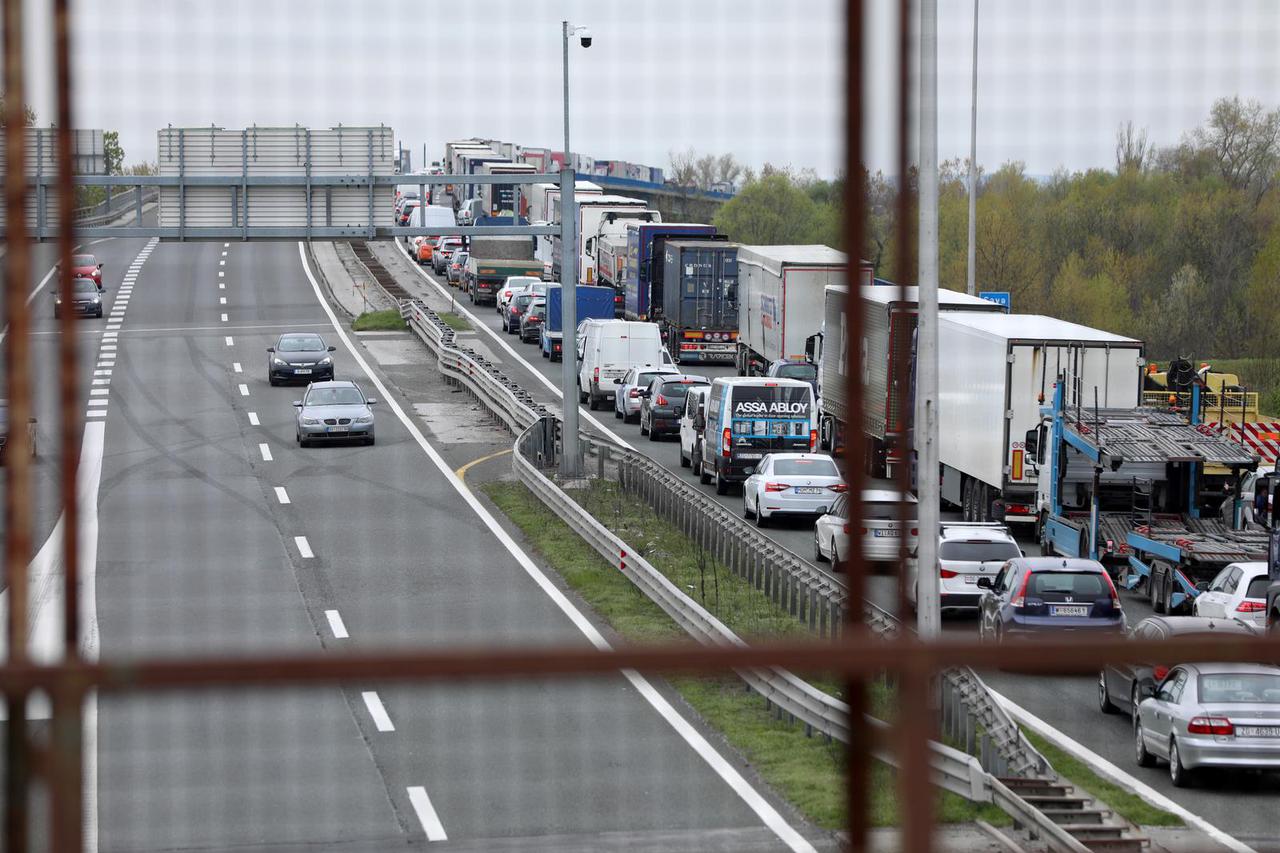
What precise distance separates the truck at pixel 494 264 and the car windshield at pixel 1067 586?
1984 inches

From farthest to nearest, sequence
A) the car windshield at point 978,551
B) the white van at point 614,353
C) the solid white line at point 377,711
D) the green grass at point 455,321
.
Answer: the green grass at point 455,321 → the white van at point 614,353 → the car windshield at point 978,551 → the solid white line at point 377,711

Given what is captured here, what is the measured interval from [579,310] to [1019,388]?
2596 cm

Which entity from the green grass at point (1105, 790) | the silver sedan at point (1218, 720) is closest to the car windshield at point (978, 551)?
the green grass at point (1105, 790)

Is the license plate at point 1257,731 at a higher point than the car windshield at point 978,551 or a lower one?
lower

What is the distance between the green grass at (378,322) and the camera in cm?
6028

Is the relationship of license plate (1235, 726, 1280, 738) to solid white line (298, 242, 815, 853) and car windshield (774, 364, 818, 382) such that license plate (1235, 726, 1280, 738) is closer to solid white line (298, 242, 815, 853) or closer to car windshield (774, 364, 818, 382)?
solid white line (298, 242, 815, 853)

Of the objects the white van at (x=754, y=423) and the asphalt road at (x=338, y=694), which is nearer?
the asphalt road at (x=338, y=694)

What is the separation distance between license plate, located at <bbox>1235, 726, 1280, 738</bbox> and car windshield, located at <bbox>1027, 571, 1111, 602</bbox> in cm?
500

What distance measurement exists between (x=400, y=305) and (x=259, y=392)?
18520 mm

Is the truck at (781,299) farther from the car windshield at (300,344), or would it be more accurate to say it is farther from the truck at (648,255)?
the car windshield at (300,344)

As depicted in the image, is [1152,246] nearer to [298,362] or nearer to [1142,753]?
[298,362]

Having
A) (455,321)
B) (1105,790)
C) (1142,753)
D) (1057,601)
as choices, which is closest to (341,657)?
(1105,790)

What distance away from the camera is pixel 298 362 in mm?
46625

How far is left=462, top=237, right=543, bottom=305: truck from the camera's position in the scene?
70.4m
